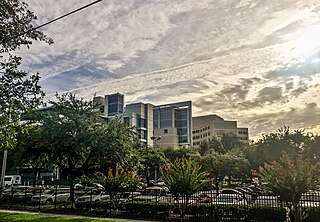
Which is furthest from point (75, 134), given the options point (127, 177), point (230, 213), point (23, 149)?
point (230, 213)

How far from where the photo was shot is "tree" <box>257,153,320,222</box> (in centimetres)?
1375

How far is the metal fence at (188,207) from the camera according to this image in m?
15.6

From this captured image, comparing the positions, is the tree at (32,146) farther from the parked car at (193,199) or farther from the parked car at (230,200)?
the parked car at (230,200)

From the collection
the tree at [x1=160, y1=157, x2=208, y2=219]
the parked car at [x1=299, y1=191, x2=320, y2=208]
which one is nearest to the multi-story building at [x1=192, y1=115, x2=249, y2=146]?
the tree at [x1=160, y1=157, x2=208, y2=219]

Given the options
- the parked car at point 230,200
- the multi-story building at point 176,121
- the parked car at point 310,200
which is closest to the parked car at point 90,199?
the parked car at point 230,200

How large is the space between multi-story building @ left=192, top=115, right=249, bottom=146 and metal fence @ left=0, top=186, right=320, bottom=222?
120442 mm

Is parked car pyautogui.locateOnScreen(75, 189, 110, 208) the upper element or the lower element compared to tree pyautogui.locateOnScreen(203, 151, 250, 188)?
lower

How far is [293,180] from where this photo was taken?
13758mm

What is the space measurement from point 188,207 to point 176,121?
99045 mm

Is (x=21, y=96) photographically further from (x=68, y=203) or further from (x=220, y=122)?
(x=220, y=122)

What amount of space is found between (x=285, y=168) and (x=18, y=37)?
1441cm

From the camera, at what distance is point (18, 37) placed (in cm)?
1678

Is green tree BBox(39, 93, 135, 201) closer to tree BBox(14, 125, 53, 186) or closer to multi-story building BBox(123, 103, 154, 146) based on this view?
tree BBox(14, 125, 53, 186)

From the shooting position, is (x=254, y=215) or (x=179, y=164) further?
(x=179, y=164)
